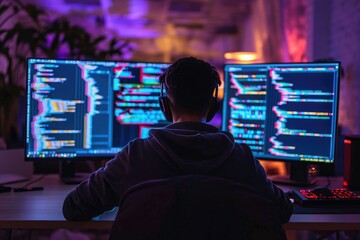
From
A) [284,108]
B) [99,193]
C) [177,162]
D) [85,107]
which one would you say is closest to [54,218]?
[99,193]

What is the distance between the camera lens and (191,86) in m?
1.20

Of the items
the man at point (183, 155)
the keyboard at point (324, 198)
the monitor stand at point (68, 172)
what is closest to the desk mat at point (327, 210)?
the keyboard at point (324, 198)

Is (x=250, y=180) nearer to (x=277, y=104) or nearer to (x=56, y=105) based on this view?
(x=277, y=104)

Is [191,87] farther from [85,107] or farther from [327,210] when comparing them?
[85,107]

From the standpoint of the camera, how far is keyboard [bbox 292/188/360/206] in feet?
5.27

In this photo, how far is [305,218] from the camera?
1.45 metres

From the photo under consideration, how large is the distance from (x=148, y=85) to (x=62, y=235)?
96 cm

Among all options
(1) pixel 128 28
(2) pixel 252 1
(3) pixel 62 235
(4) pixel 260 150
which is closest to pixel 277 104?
(4) pixel 260 150

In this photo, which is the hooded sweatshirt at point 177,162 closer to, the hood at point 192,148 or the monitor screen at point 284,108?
the hood at point 192,148

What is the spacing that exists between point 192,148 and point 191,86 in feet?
0.61

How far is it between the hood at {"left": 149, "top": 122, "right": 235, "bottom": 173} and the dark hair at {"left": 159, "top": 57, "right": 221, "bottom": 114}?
0.28 ft

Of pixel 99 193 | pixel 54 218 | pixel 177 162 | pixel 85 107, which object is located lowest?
pixel 54 218

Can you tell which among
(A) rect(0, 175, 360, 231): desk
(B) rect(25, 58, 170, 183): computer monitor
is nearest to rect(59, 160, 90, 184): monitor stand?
(B) rect(25, 58, 170, 183): computer monitor

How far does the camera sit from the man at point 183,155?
111 centimetres
